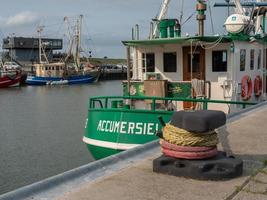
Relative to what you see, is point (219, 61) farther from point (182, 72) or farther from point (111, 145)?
point (111, 145)

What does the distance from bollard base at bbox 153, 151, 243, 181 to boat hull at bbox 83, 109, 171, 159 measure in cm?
475

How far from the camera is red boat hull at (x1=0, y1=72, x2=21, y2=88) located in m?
68.8

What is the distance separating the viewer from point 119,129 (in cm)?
1094

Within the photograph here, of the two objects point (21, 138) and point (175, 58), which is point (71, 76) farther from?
point (175, 58)

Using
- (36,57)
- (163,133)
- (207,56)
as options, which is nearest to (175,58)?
(207,56)

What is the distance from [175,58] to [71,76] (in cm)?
6466

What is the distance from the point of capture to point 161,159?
5.42 m

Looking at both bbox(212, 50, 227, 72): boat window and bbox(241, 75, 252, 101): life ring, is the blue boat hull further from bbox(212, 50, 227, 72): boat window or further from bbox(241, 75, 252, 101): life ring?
bbox(212, 50, 227, 72): boat window

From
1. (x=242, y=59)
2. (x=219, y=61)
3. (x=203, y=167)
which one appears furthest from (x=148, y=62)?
(x=203, y=167)

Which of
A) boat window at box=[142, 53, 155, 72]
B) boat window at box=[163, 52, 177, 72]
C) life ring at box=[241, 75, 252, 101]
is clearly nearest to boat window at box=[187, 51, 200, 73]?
boat window at box=[163, 52, 177, 72]

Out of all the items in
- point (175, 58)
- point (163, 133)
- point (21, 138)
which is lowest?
point (21, 138)

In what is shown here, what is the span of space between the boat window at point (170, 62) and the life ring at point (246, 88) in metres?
2.08

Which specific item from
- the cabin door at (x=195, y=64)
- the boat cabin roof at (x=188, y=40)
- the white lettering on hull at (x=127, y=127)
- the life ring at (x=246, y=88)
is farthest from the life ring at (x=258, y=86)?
the white lettering on hull at (x=127, y=127)

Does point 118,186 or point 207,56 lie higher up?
point 207,56
